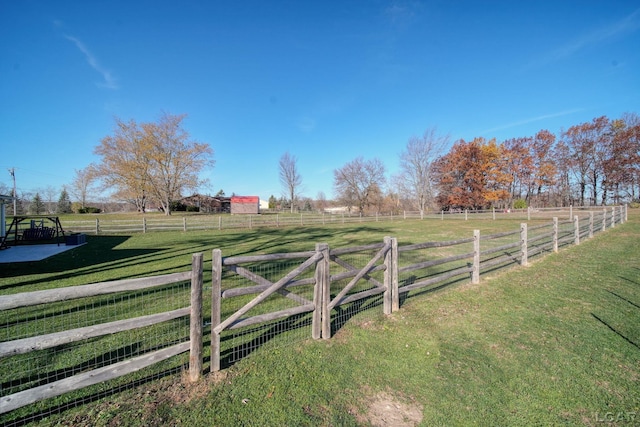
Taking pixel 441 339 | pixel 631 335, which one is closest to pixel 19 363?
pixel 441 339

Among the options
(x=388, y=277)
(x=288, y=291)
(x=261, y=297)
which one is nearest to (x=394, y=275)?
(x=388, y=277)

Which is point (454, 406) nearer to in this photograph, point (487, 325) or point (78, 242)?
point (487, 325)

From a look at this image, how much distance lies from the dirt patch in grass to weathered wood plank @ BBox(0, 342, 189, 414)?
6.92 feet

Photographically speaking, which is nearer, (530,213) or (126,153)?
(530,213)

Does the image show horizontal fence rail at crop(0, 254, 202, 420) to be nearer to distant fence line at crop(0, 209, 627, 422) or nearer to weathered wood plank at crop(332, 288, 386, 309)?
distant fence line at crop(0, 209, 627, 422)

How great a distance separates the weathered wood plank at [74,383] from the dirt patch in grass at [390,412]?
2110 millimetres

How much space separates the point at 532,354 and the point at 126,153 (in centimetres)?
4573

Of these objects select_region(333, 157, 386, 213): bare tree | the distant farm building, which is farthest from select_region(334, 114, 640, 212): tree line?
the distant farm building

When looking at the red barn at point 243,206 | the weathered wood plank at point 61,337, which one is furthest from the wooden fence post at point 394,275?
the red barn at point 243,206

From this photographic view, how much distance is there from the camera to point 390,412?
2564mm

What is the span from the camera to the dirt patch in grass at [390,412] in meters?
2.45

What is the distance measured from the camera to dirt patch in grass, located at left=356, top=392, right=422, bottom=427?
→ 245 cm

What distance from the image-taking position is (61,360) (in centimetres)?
334

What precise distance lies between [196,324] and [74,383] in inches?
41.5
